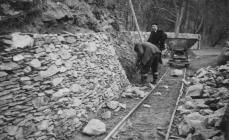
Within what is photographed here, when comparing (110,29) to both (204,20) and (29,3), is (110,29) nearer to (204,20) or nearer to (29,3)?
(29,3)

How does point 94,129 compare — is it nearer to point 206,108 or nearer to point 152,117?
point 152,117

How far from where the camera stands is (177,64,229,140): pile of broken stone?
442 centimetres

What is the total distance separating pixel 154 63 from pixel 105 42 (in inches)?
107

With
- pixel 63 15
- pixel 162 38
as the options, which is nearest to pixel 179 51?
pixel 162 38

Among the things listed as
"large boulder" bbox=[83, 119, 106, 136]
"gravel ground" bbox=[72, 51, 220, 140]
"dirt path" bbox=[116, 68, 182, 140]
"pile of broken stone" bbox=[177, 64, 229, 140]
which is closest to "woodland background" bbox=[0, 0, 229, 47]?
"large boulder" bbox=[83, 119, 106, 136]

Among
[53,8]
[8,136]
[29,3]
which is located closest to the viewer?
→ [8,136]

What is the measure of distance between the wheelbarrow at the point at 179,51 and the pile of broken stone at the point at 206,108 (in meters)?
3.76

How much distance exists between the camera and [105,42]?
7820 mm

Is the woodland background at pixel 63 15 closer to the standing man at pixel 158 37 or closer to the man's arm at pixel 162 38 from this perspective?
the standing man at pixel 158 37

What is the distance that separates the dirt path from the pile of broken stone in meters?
0.45

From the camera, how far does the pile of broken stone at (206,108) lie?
14.5 ft

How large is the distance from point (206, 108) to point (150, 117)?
5.17 ft

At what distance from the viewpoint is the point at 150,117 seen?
20.2 ft

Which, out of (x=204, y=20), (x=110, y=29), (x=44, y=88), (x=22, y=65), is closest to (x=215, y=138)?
(x=44, y=88)
